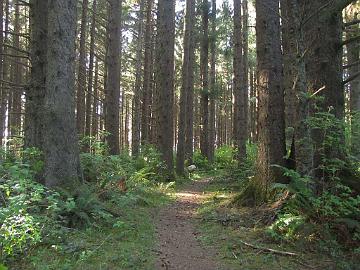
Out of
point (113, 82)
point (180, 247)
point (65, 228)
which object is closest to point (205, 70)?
point (113, 82)

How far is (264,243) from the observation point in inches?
241

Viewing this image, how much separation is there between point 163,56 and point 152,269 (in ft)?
34.1

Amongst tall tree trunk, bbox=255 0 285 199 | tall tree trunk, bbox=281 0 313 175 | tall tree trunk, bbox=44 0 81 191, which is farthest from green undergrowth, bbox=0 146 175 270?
tall tree trunk, bbox=281 0 313 175

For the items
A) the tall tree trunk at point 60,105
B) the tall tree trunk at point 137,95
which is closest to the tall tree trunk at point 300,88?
the tall tree trunk at point 60,105

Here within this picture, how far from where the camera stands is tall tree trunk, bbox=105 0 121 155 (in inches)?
550

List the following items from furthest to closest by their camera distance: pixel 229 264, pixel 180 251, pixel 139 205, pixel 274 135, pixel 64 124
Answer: pixel 139 205 < pixel 274 135 < pixel 64 124 < pixel 180 251 < pixel 229 264

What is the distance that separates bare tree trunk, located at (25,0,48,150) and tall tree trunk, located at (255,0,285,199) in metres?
4.92

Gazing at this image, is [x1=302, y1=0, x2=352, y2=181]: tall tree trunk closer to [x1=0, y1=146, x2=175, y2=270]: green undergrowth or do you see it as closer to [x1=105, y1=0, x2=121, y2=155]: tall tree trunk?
[x1=0, y1=146, x2=175, y2=270]: green undergrowth

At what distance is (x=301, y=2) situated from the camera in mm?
6848

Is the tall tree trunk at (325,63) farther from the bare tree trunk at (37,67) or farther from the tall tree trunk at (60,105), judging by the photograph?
the bare tree trunk at (37,67)

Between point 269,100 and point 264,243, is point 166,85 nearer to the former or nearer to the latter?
point 269,100

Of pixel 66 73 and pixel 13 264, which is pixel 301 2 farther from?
pixel 13 264

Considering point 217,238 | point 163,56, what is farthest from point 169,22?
point 217,238

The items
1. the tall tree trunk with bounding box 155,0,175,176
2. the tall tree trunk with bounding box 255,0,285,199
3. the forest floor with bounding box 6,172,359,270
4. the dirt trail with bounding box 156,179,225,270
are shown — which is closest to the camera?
the forest floor with bounding box 6,172,359,270
